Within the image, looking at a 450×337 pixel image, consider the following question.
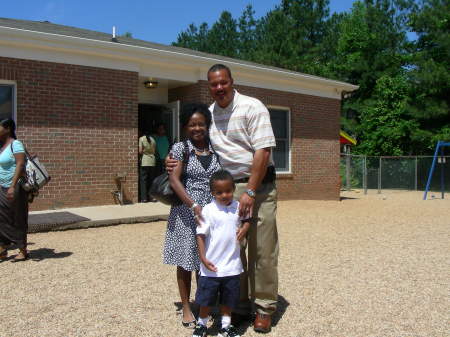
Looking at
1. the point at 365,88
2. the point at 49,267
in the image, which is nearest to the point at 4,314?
the point at 49,267

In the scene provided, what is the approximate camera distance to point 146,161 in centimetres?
1007

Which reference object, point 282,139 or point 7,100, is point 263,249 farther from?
point 282,139

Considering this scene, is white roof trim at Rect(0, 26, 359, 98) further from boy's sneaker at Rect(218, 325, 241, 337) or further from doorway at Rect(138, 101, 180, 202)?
boy's sneaker at Rect(218, 325, 241, 337)

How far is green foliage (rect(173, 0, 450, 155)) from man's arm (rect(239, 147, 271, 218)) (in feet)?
63.9

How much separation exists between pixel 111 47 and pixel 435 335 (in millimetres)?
7651

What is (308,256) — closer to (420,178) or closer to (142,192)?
(142,192)

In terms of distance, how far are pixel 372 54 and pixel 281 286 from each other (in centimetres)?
2822

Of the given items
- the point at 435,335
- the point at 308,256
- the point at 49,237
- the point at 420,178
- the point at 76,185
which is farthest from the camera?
the point at 420,178

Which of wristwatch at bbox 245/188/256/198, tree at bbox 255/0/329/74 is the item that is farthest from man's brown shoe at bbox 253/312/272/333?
tree at bbox 255/0/329/74

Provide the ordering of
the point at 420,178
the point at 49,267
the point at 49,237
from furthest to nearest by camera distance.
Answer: the point at 420,178 → the point at 49,237 → the point at 49,267

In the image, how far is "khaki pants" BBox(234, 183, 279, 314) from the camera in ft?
11.1

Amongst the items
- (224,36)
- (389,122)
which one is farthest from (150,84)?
(224,36)

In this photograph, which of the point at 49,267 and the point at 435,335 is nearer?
the point at 435,335

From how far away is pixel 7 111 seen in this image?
8281 mm
